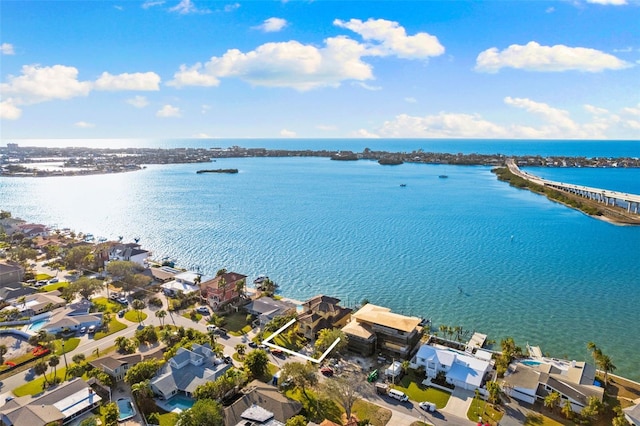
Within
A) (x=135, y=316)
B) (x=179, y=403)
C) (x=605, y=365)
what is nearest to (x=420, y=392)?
(x=605, y=365)

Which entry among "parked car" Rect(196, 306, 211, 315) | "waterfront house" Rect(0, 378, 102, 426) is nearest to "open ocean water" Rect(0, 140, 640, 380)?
"parked car" Rect(196, 306, 211, 315)

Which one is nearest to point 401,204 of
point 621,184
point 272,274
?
point 272,274

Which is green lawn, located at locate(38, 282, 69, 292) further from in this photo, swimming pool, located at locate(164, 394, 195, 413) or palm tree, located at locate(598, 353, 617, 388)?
palm tree, located at locate(598, 353, 617, 388)

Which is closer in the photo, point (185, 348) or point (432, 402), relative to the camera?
point (432, 402)

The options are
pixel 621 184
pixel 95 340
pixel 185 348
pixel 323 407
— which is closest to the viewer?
pixel 323 407

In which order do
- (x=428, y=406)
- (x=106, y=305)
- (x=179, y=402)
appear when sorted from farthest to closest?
(x=106, y=305), (x=179, y=402), (x=428, y=406)

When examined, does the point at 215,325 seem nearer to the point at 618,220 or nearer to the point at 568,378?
the point at 568,378

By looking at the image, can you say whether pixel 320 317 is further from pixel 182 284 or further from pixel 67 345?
pixel 67 345
